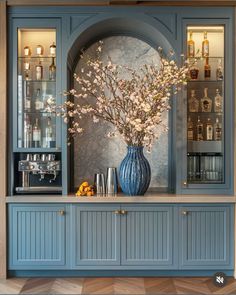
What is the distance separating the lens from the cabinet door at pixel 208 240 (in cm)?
407

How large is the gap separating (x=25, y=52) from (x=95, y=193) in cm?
159

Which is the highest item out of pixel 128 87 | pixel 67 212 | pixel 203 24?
pixel 203 24

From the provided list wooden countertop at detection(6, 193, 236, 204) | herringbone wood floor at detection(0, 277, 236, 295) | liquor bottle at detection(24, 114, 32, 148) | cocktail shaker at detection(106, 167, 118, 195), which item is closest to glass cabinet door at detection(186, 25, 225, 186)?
wooden countertop at detection(6, 193, 236, 204)

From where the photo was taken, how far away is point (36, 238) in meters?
4.09

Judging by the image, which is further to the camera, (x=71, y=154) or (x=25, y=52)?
(x=71, y=154)

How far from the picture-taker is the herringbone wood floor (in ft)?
12.3

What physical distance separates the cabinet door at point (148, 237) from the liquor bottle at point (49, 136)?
1025mm

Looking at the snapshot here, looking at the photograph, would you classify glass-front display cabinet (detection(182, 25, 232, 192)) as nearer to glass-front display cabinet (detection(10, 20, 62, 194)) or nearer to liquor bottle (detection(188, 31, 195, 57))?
liquor bottle (detection(188, 31, 195, 57))

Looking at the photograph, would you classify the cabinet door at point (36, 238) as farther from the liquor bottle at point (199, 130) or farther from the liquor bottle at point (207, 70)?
the liquor bottle at point (207, 70)

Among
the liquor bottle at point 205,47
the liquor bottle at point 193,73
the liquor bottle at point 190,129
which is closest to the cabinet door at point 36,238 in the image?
the liquor bottle at point 190,129

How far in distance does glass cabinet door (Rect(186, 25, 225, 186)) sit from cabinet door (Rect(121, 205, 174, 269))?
496mm

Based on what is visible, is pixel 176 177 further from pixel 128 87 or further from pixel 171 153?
pixel 128 87

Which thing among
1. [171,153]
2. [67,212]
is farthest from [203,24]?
[67,212]

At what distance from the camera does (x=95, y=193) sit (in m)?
4.24
